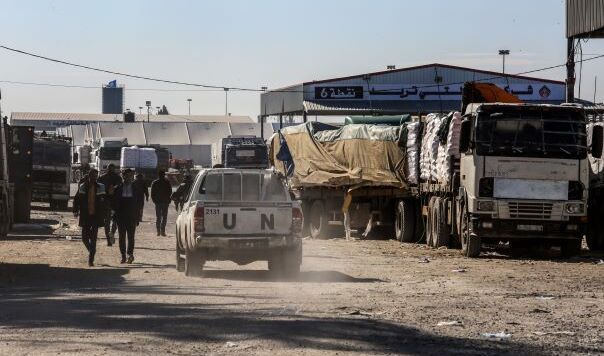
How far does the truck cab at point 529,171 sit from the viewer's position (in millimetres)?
25047

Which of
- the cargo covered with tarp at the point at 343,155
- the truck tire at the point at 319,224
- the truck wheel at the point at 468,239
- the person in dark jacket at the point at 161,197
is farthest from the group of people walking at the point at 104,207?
the truck tire at the point at 319,224

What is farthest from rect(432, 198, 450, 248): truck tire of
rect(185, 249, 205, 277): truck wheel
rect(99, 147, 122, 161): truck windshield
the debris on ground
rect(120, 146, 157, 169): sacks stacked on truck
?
rect(99, 147, 122, 161): truck windshield

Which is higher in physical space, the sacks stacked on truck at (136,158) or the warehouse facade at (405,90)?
the warehouse facade at (405,90)

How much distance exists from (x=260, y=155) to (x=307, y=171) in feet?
81.5

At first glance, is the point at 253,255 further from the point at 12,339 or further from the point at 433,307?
the point at 12,339

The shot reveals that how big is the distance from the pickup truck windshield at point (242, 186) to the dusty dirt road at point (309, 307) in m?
1.32

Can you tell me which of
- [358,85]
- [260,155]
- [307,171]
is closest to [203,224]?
[307,171]

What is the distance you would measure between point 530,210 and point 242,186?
6.66m

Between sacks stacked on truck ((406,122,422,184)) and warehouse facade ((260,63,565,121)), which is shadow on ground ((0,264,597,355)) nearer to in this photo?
sacks stacked on truck ((406,122,422,184))

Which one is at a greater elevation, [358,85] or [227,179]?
[358,85]

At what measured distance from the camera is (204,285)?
18891 millimetres

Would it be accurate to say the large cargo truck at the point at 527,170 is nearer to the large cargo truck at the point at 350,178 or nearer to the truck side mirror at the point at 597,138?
the truck side mirror at the point at 597,138

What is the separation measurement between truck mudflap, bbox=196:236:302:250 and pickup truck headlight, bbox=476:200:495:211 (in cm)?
611

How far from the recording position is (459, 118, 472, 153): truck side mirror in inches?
1000
